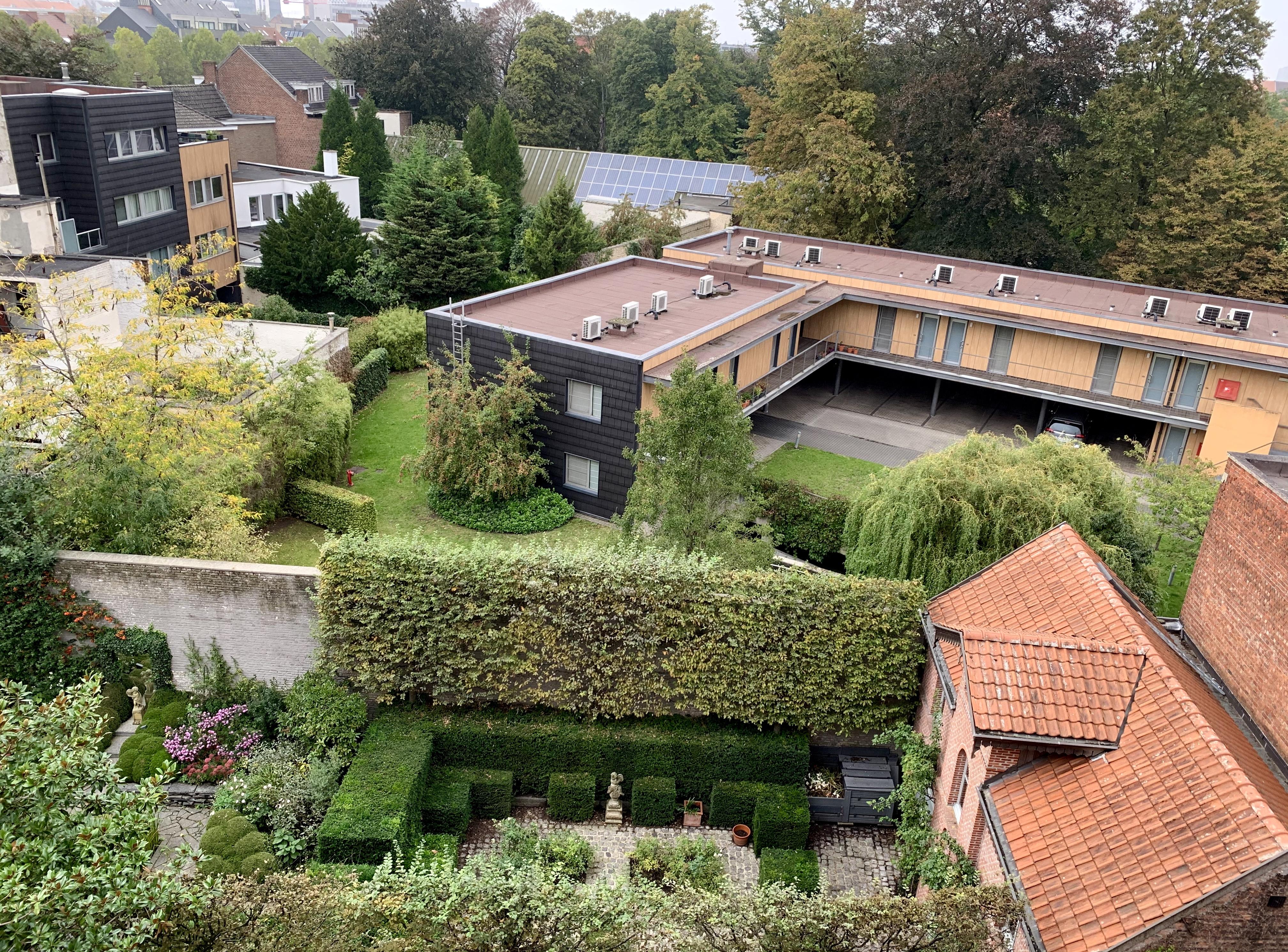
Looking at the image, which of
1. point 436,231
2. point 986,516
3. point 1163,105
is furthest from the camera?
point 1163,105

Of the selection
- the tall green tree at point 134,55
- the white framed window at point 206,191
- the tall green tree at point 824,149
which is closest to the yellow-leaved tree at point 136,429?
the white framed window at point 206,191

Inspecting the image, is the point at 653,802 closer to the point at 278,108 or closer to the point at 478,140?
the point at 478,140

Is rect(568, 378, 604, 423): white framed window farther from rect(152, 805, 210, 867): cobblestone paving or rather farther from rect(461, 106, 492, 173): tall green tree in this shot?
rect(461, 106, 492, 173): tall green tree

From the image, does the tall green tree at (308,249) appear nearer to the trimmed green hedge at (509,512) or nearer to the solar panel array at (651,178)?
the trimmed green hedge at (509,512)

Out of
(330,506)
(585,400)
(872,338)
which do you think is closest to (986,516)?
(585,400)

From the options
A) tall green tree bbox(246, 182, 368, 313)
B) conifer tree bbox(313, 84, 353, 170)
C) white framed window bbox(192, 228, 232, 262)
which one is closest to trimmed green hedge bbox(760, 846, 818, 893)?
white framed window bbox(192, 228, 232, 262)

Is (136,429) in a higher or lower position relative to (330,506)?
higher

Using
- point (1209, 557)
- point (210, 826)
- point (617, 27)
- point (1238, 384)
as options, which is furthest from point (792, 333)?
point (617, 27)
